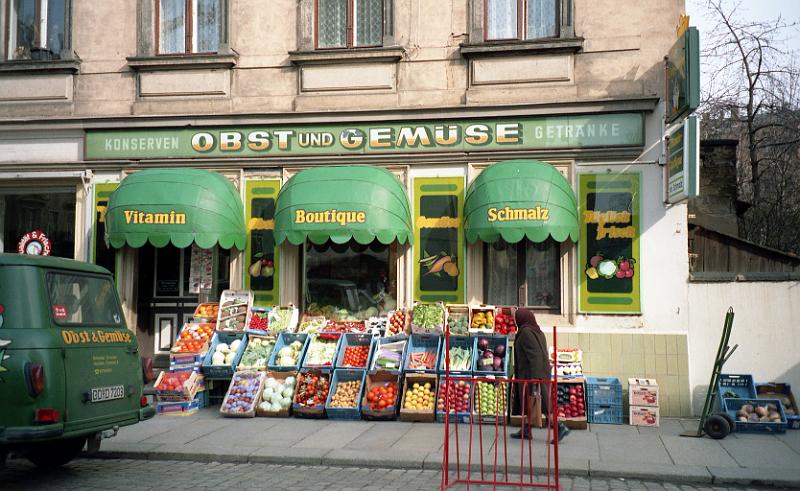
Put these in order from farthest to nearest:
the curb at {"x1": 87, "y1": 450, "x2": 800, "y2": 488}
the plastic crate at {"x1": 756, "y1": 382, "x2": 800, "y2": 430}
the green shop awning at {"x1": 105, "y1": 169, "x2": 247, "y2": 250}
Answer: the green shop awning at {"x1": 105, "y1": 169, "x2": 247, "y2": 250} → the plastic crate at {"x1": 756, "y1": 382, "x2": 800, "y2": 430} → the curb at {"x1": 87, "y1": 450, "x2": 800, "y2": 488}

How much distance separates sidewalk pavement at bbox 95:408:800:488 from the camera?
8.84 m

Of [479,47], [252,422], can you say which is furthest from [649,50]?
[252,422]

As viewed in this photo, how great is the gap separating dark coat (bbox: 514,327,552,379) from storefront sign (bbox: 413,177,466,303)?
7.89ft

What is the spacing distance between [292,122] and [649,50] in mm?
5984

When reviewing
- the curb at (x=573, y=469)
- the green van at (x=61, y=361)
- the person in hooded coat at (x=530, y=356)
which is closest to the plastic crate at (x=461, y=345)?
the person in hooded coat at (x=530, y=356)

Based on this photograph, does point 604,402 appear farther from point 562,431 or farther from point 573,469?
point 573,469

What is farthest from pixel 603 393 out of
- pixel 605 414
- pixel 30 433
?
pixel 30 433

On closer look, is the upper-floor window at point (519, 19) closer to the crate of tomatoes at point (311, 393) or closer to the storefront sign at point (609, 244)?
the storefront sign at point (609, 244)

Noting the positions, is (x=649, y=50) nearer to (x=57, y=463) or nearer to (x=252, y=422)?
(x=252, y=422)

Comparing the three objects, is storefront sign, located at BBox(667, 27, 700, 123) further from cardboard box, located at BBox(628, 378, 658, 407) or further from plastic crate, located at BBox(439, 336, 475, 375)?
plastic crate, located at BBox(439, 336, 475, 375)

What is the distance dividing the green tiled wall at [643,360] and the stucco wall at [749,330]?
0.19 metres

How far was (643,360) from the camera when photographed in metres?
12.3

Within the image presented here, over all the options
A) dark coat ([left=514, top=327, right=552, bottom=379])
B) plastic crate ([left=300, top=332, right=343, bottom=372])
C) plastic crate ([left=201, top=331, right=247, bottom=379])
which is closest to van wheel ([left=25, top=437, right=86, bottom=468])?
plastic crate ([left=201, top=331, right=247, bottom=379])

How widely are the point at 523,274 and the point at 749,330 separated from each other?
3.51 m
